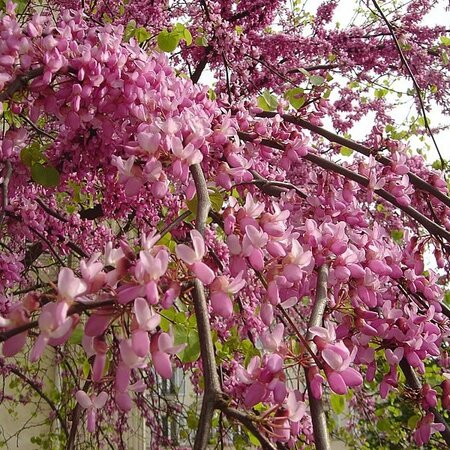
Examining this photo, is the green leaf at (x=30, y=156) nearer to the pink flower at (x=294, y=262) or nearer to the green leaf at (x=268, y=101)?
the green leaf at (x=268, y=101)

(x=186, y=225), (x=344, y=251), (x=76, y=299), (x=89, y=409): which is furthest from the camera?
(x=186, y=225)

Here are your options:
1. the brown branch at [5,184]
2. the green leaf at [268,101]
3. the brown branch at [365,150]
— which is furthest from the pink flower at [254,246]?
the green leaf at [268,101]

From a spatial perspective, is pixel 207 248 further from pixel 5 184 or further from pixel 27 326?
pixel 27 326

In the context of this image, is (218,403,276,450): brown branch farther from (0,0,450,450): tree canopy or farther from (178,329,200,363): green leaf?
(178,329,200,363): green leaf

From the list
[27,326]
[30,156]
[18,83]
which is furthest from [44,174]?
[27,326]

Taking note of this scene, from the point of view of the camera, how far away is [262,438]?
82 centimetres

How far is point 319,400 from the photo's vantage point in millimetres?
952

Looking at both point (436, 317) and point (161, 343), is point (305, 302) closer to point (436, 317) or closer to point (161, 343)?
point (436, 317)

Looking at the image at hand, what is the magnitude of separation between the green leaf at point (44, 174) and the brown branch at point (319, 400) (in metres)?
0.93

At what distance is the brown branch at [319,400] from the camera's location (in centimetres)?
88

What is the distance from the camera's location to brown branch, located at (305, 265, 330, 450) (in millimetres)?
879

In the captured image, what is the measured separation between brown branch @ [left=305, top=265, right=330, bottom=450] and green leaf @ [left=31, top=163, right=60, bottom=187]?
36.6 inches

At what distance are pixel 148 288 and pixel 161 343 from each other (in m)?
0.08

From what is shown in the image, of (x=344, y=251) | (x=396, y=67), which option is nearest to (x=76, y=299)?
(x=344, y=251)
